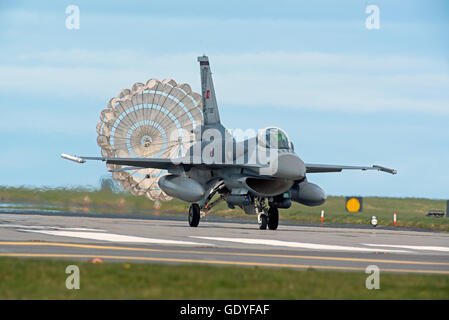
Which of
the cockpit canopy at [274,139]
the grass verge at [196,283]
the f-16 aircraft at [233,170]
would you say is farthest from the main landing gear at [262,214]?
the grass verge at [196,283]

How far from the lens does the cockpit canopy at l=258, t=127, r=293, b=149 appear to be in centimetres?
3011

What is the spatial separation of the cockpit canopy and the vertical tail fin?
24.7 feet

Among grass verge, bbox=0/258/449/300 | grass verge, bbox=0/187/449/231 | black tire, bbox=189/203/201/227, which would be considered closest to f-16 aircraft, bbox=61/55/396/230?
black tire, bbox=189/203/201/227

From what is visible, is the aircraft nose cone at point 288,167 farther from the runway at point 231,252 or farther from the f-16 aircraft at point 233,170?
the runway at point 231,252

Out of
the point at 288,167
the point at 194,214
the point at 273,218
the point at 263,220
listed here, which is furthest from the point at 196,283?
the point at 194,214

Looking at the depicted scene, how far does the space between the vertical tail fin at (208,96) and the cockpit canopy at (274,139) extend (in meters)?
7.53

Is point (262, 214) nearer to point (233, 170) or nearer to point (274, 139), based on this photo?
point (233, 170)

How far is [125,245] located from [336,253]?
16.5 feet

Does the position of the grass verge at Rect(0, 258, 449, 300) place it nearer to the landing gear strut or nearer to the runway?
the runway

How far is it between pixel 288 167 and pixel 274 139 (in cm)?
155
